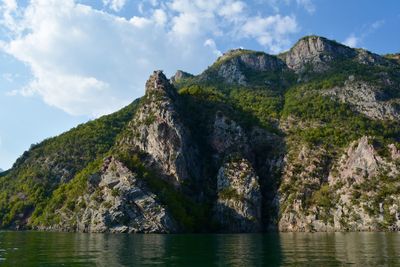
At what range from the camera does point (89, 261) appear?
52875 mm

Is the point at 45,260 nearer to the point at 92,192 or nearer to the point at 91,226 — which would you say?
the point at 91,226

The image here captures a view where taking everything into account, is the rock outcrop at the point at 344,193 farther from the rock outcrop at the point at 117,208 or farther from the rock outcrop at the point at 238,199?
the rock outcrop at the point at 117,208

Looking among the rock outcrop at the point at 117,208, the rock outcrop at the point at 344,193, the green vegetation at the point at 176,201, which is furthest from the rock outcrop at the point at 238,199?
the rock outcrop at the point at 117,208

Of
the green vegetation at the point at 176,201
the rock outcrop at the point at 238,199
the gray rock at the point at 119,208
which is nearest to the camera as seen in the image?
the gray rock at the point at 119,208

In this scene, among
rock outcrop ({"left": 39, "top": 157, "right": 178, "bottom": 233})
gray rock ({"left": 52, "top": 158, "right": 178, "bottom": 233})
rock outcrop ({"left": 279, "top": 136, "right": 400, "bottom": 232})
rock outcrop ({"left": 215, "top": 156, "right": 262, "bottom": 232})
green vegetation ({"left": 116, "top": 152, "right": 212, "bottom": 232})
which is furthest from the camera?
rock outcrop ({"left": 215, "top": 156, "right": 262, "bottom": 232})

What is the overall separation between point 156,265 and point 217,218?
133 m

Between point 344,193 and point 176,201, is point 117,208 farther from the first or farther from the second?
point 344,193

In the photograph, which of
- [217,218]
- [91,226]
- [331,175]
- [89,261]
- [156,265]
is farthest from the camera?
[331,175]

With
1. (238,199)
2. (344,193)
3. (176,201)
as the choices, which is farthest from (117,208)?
(344,193)

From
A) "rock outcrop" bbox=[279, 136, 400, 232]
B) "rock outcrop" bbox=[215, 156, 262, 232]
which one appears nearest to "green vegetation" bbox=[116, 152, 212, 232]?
"rock outcrop" bbox=[215, 156, 262, 232]

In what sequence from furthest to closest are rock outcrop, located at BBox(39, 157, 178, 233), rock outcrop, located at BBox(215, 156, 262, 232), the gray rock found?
rock outcrop, located at BBox(215, 156, 262, 232) < rock outcrop, located at BBox(39, 157, 178, 233) < the gray rock

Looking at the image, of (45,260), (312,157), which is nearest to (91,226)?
(312,157)

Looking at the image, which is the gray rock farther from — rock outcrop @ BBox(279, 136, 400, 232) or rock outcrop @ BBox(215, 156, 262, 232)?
rock outcrop @ BBox(279, 136, 400, 232)

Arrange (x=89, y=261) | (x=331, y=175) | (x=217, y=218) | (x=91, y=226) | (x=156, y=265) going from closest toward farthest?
(x=156, y=265), (x=89, y=261), (x=91, y=226), (x=217, y=218), (x=331, y=175)
